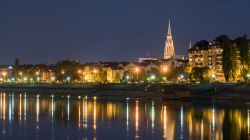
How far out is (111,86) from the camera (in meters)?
109

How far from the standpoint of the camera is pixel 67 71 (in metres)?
160

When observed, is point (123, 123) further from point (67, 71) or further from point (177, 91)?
point (67, 71)

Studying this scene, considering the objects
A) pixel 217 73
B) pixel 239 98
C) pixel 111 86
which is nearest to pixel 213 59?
pixel 217 73

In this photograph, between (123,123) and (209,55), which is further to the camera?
(209,55)

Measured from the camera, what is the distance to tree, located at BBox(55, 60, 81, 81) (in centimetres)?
15662

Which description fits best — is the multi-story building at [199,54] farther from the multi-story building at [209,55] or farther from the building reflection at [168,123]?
the building reflection at [168,123]

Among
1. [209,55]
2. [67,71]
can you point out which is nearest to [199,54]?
[209,55]

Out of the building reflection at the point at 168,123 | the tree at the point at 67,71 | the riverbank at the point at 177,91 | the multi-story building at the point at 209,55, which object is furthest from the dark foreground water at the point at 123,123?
the tree at the point at 67,71

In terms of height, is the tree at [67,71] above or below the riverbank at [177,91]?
above

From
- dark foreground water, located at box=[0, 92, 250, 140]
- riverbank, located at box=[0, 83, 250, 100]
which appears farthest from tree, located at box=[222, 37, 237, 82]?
dark foreground water, located at box=[0, 92, 250, 140]

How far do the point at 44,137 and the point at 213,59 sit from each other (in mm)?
112313

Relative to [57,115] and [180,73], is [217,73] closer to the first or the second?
[180,73]

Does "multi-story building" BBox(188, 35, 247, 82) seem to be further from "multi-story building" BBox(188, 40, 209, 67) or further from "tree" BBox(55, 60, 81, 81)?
"tree" BBox(55, 60, 81, 81)

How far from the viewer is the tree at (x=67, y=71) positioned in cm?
15662
